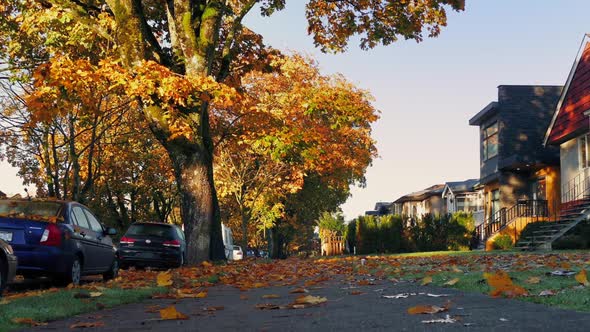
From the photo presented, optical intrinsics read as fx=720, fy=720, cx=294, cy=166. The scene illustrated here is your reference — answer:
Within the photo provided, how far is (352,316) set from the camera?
6066mm

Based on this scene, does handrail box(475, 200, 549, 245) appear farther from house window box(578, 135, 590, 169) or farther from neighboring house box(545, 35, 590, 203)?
house window box(578, 135, 590, 169)

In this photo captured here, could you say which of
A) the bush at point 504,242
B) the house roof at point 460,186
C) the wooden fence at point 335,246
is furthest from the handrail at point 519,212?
the wooden fence at point 335,246

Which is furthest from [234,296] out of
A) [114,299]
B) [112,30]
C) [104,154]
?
[104,154]

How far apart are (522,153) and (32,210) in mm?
28517

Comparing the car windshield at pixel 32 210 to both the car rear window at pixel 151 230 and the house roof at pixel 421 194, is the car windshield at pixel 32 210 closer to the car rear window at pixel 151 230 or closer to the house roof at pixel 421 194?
the car rear window at pixel 151 230

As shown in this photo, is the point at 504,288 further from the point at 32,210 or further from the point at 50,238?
the point at 32,210

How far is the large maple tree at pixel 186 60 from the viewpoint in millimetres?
15508

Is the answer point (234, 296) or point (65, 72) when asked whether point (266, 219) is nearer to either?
point (65, 72)

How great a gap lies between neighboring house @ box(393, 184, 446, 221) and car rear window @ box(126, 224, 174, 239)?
40.2 m

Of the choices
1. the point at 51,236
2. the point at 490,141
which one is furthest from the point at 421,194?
the point at 51,236

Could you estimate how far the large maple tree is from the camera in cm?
1551

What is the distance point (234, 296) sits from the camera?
9.13m

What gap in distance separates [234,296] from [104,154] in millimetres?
30473

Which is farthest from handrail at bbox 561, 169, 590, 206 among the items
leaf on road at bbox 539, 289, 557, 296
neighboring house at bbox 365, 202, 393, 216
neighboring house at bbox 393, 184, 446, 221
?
neighboring house at bbox 365, 202, 393, 216
